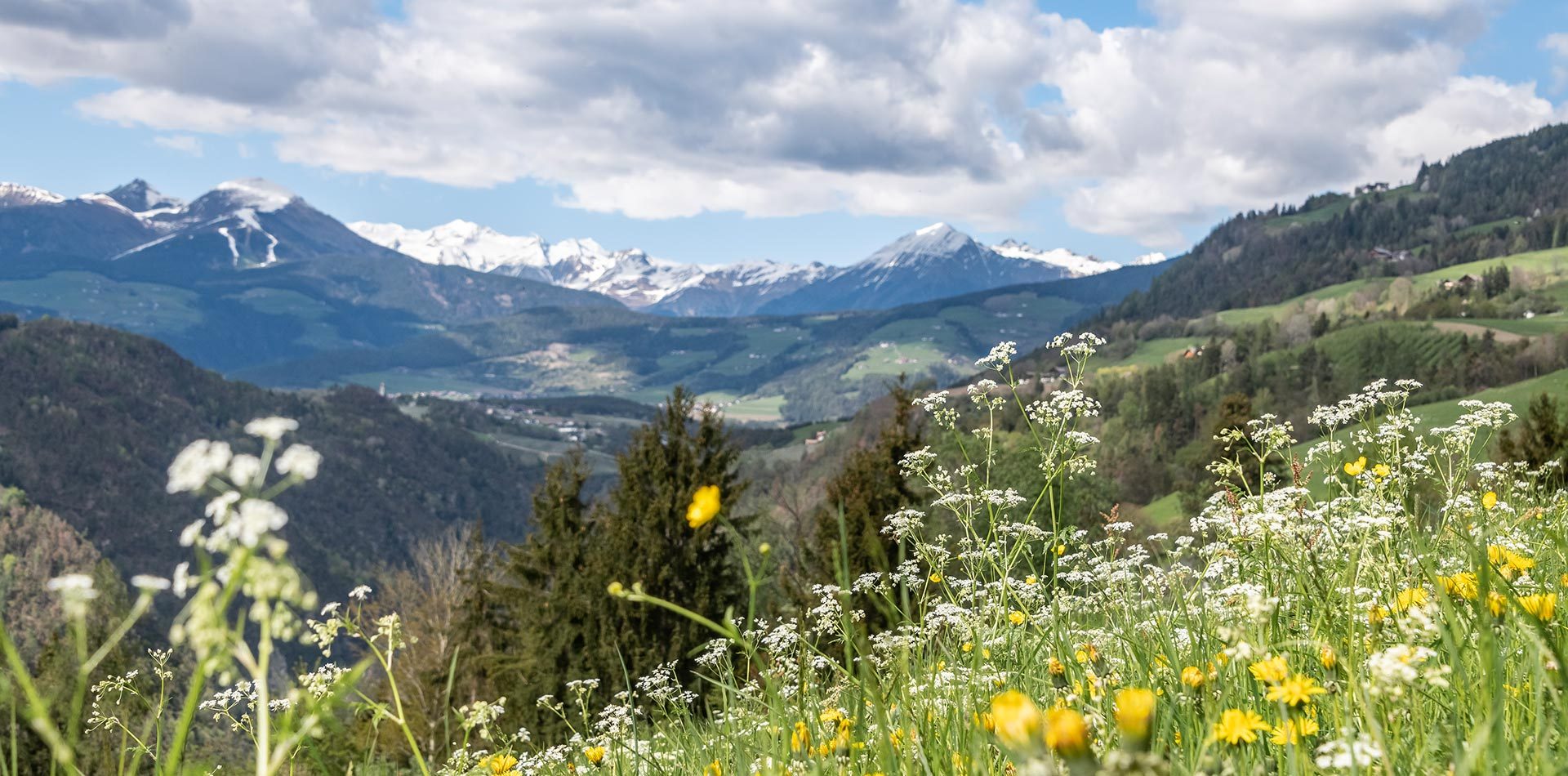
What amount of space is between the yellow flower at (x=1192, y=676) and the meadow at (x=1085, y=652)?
16mm

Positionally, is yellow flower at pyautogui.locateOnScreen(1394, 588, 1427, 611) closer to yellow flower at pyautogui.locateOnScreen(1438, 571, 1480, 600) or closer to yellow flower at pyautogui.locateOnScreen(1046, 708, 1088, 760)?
yellow flower at pyautogui.locateOnScreen(1438, 571, 1480, 600)

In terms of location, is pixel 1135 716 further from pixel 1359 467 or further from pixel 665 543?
pixel 665 543

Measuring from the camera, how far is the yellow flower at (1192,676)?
8.56 feet

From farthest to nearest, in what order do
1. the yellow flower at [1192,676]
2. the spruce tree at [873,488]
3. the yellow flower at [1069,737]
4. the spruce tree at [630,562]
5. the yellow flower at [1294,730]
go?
1. the spruce tree at [630,562]
2. the spruce tree at [873,488]
3. the yellow flower at [1192,676]
4. the yellow flower at [1294,730]
5. the yellow flower at [1069,737]

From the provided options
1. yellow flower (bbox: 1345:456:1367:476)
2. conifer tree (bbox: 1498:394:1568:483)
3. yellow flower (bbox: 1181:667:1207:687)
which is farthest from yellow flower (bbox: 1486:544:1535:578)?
conifer tree (bbox: 1498:394:1568:483)

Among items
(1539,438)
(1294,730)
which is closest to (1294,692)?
(1294,730)

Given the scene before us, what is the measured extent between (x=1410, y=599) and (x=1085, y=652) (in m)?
1.20

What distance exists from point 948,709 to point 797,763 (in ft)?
1.70

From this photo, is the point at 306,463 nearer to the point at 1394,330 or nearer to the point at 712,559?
the point at 712,559

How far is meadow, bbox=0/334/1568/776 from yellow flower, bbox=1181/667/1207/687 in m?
0.02

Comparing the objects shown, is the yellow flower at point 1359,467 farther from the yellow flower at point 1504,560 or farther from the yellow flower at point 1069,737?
the yellow flower at point 1069,737

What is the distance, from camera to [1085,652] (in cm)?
386

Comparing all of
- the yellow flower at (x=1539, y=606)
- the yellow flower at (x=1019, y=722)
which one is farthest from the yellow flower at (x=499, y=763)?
the yellow flower at (x=1539, y=606)

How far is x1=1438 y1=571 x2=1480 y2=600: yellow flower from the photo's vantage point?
2797mm
